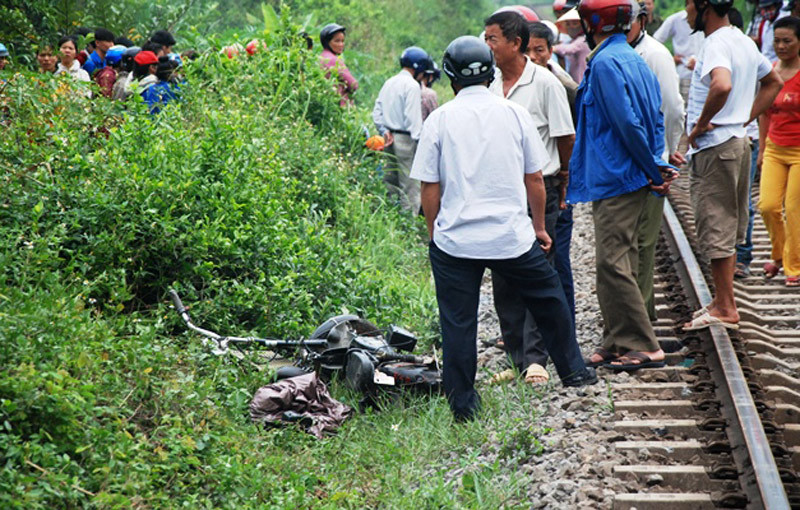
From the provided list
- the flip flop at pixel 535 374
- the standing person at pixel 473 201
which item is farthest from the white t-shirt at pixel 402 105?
the standing person at pixel 473 201

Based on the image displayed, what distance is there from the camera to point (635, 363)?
5918 mm

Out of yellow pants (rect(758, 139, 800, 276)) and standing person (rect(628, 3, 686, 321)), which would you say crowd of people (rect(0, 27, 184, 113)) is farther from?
yellow pants (rect(758, 139, 800, 276))

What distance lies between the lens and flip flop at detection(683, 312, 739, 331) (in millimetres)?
6422

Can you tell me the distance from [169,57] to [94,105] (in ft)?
10.00

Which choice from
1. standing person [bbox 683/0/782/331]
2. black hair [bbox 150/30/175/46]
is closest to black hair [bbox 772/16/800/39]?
standing person [bbox 683/0/782/331]

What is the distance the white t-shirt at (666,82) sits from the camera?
633 centimetres

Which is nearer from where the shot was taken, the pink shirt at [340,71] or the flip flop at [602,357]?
the flip flop at [602,357]

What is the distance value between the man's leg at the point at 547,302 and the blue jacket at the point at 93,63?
8.16m

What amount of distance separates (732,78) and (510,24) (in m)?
1.78

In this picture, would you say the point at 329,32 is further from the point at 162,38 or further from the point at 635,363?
the point at 635,363

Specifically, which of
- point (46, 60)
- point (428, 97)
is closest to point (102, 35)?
point (46, 60)

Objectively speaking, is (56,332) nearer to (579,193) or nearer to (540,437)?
(540,437)

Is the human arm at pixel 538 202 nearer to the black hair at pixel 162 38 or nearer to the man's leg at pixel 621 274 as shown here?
the man's leg at pixel 621 274

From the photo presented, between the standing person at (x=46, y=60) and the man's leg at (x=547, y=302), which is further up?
the standing person at (x=46, y=60)
